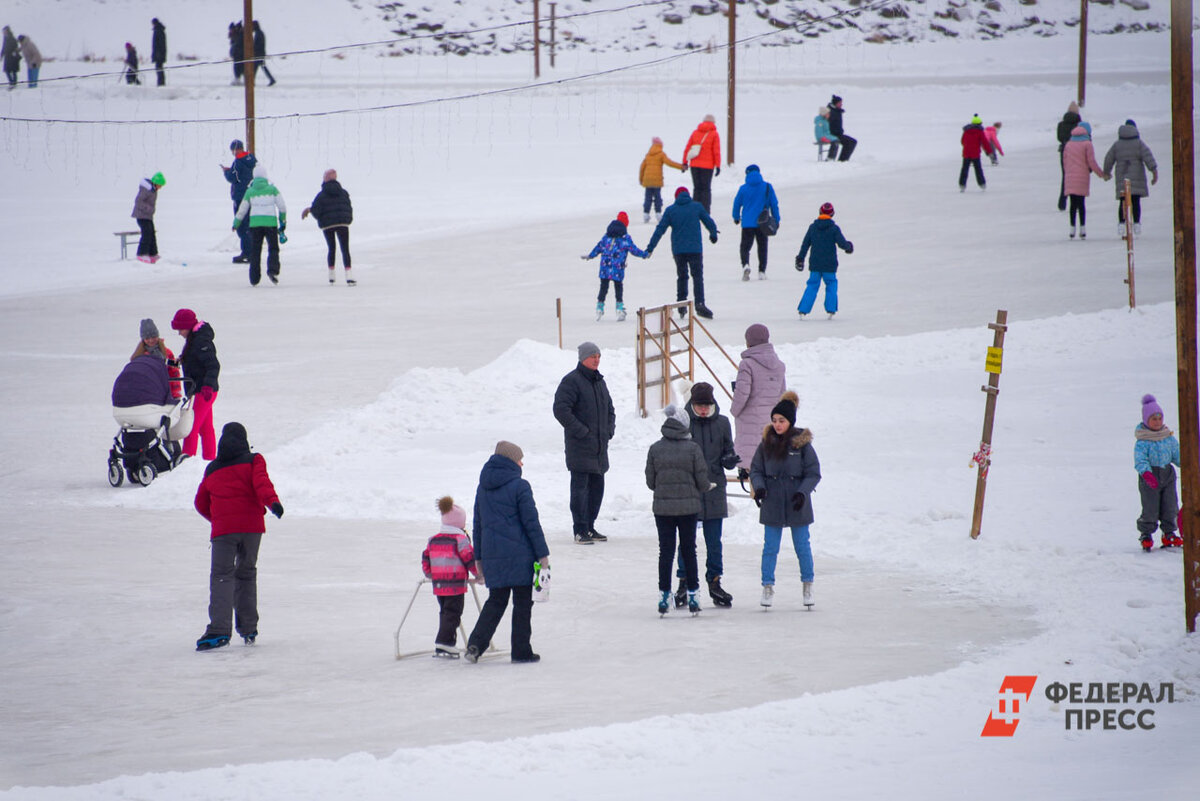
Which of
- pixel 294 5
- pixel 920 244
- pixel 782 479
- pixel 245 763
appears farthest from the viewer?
pixel 294 5

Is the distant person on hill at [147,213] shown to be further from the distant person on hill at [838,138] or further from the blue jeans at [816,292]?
the distant person on hill at [838,138]

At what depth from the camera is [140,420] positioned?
519 inches

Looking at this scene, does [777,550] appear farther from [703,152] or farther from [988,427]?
[703,152]

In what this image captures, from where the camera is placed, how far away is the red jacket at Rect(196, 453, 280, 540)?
27.7ft

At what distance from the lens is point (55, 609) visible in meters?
9.27

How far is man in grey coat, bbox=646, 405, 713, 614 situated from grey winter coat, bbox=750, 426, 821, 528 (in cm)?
40

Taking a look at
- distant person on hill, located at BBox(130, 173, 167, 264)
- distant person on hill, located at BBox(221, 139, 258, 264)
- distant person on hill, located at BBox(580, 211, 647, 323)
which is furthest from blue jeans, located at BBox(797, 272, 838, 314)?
distant person on hill, located at BBox(130, 173, 167, 264)

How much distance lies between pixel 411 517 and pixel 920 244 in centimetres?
1527

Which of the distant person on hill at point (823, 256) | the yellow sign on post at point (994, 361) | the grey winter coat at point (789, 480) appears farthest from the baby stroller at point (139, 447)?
the distant person on hill at point (823, 256)

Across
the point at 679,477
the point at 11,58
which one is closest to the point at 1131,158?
the point at 679,477

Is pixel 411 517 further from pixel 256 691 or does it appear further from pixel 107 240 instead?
pixel 107 240

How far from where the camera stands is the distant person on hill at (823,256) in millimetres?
18328

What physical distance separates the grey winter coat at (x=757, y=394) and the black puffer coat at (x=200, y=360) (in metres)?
Result: 5.34

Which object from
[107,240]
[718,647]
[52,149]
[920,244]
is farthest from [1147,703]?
[52,149]
